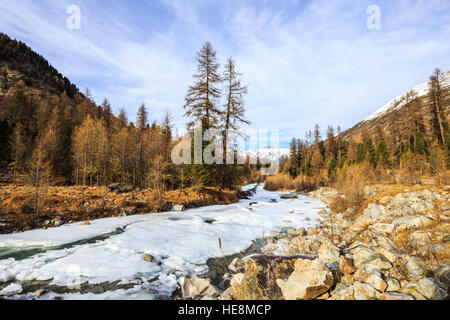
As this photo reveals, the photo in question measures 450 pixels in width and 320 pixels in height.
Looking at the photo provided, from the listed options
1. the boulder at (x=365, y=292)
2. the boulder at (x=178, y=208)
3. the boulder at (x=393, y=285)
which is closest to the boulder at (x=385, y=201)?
the boulder at (x=393, y=285)

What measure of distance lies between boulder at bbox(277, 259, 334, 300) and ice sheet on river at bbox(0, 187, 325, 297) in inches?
116

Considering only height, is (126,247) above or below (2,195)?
below

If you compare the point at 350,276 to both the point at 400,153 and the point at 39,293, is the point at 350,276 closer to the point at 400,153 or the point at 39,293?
the point at 39,293

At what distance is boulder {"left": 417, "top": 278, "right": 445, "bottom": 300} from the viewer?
2.91 metres

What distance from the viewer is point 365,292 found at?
3227 mm

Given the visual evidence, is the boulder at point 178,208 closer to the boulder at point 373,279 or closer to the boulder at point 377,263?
the boulder at point 377,263

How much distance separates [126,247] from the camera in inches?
293

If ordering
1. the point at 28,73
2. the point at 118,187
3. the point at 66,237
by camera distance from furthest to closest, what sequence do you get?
the point at 28,73 < the point at 118,187 < the point at 66,237

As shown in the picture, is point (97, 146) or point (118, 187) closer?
point (118, 187)
